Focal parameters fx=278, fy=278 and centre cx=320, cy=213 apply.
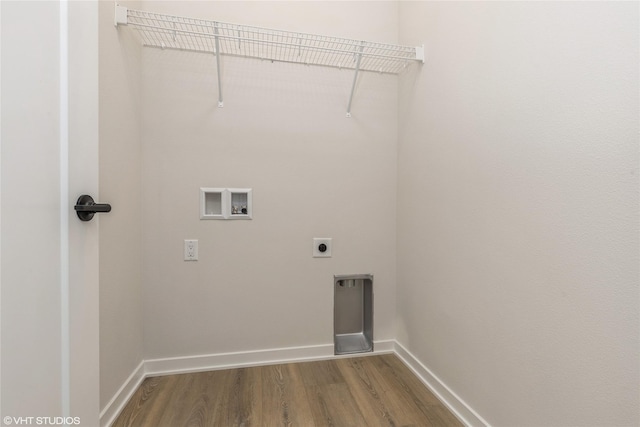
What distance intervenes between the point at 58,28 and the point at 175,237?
126 cm

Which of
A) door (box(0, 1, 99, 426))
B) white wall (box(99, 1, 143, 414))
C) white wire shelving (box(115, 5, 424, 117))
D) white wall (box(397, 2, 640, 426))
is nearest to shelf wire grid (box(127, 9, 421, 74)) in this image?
white wire shelving (box(115, 5, 424, 117))

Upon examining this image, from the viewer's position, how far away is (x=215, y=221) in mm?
1732

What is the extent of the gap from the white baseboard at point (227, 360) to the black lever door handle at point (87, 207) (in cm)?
126

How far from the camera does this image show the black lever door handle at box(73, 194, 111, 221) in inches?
24.7

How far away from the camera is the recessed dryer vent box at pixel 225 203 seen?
67.7 inches

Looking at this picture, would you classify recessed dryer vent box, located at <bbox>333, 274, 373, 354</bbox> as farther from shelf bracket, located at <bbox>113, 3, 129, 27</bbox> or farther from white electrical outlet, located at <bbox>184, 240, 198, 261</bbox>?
shelf bracket, located at <bbox>113, 3, 129, 27</bbox>

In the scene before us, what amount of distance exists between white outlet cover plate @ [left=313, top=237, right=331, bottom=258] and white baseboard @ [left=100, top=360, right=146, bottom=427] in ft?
3.98

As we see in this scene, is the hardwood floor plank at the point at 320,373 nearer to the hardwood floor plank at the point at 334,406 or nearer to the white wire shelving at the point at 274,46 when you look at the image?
the hardwood floor plank at the point at 334,406

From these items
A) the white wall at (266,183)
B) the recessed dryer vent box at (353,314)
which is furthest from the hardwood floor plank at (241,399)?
the recessed dryer vent box at (353,314)

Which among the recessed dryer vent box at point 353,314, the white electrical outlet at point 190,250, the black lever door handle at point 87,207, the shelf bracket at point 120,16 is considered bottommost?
the recessed dryer vent box at point 353,314

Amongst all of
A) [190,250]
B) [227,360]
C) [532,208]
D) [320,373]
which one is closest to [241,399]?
[227,360]

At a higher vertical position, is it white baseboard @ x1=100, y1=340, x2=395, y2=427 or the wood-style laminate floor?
white baseboard @ x1=100, y1=340, x2=395, y2=427

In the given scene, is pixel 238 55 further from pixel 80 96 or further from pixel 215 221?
pixel 80 96

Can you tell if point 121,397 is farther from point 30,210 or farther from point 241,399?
point 30,210
